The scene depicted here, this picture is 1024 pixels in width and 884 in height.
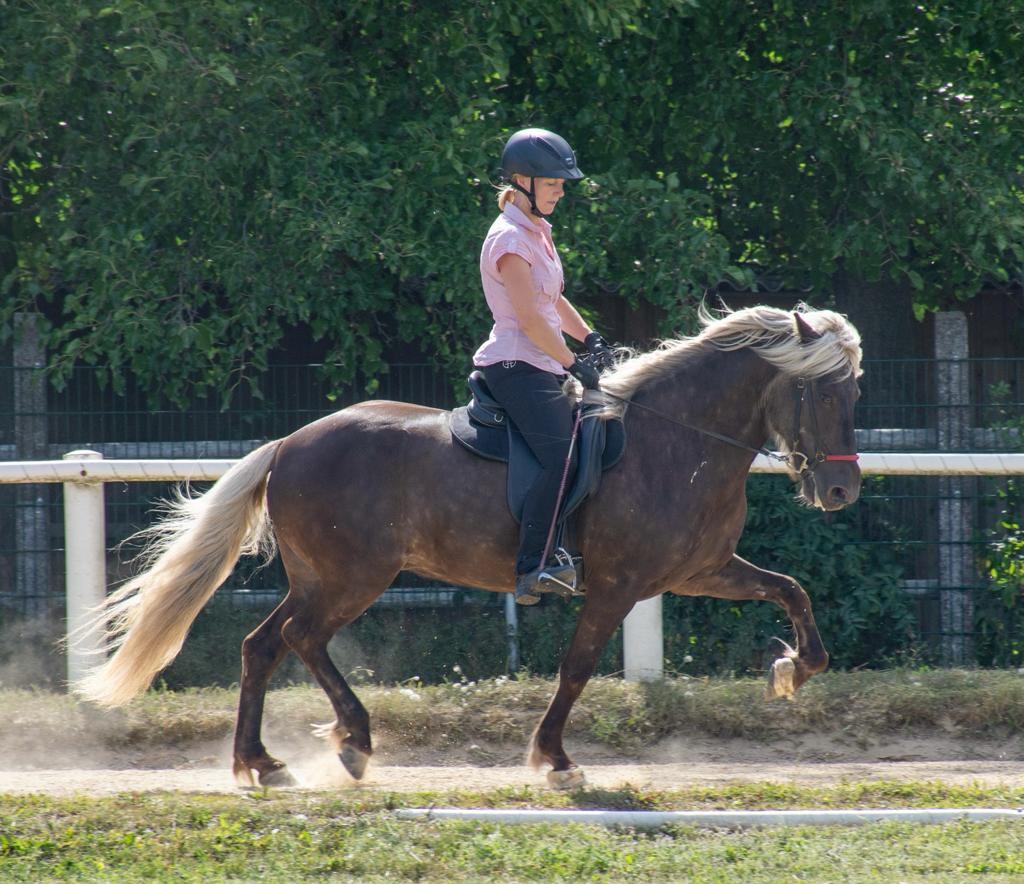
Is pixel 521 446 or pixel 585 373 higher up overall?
pixel 585 373

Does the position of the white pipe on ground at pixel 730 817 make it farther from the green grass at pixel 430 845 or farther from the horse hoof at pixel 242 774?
the horse hoof at pixel 242 774

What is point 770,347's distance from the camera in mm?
5980

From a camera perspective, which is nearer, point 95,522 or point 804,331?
point 804,331

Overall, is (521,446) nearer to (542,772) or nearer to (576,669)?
(576,669)

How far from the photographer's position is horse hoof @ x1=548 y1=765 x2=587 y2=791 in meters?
5.79

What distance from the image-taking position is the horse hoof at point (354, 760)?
19.8ft

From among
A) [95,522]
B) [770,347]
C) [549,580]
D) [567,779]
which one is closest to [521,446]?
[549,580]

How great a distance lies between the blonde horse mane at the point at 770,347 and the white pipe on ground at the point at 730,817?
187cm

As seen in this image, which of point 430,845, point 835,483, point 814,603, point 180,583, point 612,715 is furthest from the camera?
point 814,603

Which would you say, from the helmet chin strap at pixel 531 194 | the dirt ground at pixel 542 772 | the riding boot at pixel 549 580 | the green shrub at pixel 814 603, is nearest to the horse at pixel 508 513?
the riding boot at pixel 549 580

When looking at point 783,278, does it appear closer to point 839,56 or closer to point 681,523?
point 839,56

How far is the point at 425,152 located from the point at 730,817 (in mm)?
Answer: 4862

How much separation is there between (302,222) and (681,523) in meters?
3.61

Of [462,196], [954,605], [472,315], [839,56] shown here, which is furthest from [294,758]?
[839,56]
